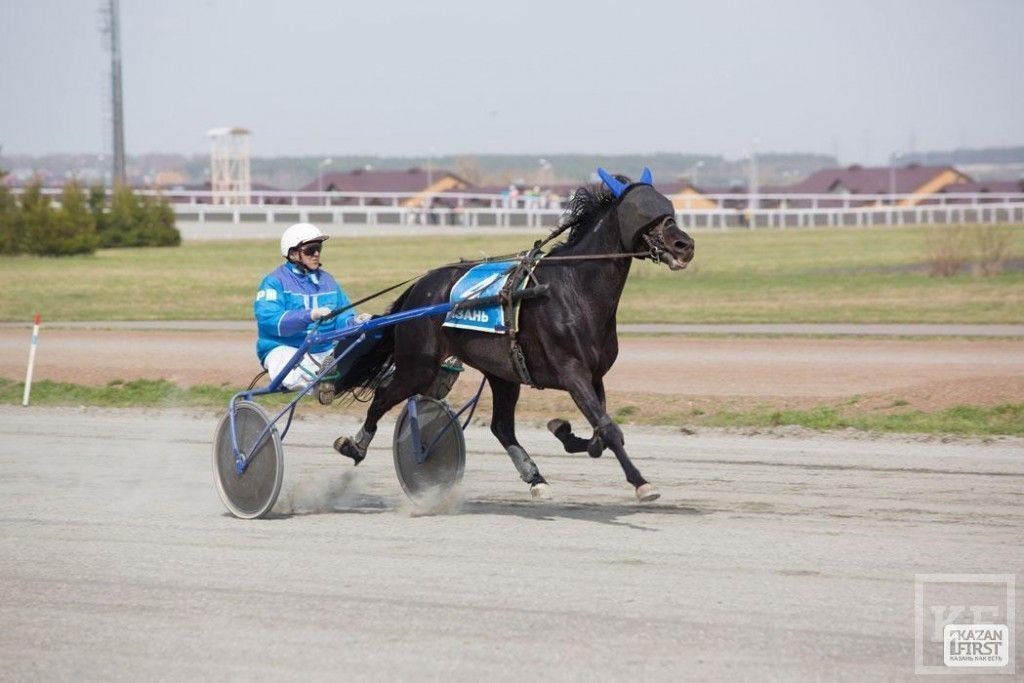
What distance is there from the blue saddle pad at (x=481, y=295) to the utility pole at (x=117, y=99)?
1763 inches

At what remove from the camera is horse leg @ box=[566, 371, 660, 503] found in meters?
7.80

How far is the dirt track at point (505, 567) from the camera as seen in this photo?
5.57 meters

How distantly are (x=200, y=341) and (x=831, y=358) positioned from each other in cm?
881

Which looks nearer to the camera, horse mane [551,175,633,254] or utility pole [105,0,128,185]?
horse mane [551,175,633,254]

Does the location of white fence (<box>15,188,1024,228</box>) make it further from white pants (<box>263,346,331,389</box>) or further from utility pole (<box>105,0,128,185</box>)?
white pants (<box>263,346,331,389</box>)

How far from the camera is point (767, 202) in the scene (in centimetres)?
7644

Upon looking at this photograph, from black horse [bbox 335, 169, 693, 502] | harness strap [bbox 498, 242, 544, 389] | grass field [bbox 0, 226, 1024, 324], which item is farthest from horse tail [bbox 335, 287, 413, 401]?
grass field [bbox 0, 226, 1024, 324]

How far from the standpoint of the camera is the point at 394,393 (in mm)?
9094

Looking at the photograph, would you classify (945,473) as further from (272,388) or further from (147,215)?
(147,215)

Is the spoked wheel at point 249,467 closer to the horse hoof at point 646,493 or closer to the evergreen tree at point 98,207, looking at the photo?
the horse hoof at point 646,493

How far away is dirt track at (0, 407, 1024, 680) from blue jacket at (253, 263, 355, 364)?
38.8 inches

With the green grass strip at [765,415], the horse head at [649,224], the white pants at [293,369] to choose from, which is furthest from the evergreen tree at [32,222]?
the horse head at [649,224]

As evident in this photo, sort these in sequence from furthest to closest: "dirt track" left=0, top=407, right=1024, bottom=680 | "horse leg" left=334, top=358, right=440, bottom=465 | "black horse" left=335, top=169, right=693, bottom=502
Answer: "horse leg" left=334, top=358, right=440, bottom=465 → "black horse" left=335, top=169, right=693, bottom=502 → "dirt track" left=0, top=407, right=1024, bottom=680

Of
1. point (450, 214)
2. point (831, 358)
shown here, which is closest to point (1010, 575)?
point (831, 358)
